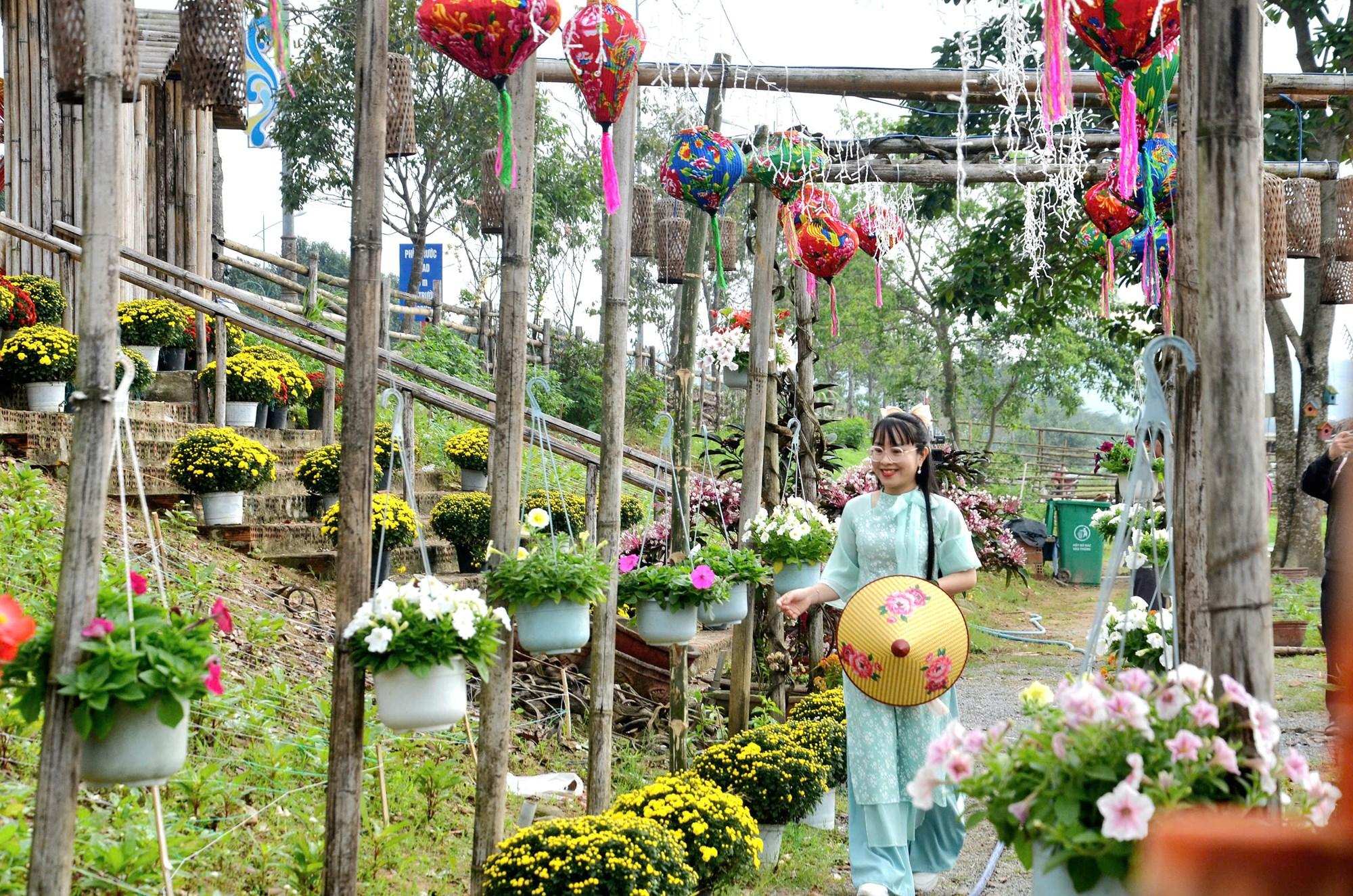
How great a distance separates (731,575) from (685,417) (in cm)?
77

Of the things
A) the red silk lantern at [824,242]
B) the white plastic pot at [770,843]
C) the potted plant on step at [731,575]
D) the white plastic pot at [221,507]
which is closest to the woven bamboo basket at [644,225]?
the red silk lantern at [824,242]

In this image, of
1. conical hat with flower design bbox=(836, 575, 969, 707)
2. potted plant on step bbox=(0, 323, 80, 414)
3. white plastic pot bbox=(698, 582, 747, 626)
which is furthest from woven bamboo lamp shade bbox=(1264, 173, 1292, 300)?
potted plant on step bbox=(0, 323, 80, 414)

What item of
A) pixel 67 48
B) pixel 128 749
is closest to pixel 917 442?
pixel 128 749

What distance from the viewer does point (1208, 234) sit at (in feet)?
7.04

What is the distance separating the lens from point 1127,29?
12.0 ft

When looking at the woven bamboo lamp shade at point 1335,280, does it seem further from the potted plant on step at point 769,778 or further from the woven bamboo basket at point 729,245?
the potted plant on step at point 769,778

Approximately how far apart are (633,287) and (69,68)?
24.3m

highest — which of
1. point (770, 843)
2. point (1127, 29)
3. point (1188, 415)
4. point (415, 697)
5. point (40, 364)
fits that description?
point (1127, 29)

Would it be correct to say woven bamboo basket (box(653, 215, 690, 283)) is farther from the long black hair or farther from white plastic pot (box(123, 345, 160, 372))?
the long black hair

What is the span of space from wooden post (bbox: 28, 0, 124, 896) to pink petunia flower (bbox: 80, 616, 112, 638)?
0.04ft

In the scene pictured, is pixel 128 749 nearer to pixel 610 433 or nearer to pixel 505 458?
pixel 505 458

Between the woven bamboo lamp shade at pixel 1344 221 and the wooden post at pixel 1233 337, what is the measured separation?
205 inches

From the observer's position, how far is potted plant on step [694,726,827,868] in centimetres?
449

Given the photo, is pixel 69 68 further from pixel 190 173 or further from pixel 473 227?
pixel 473 227
